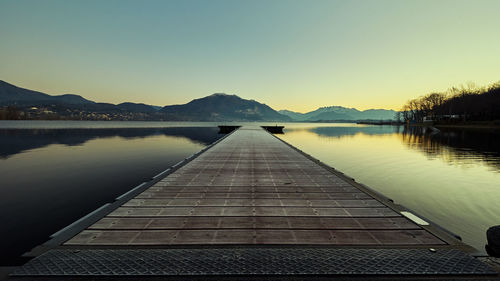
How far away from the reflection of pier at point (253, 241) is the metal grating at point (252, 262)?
0.06 ft

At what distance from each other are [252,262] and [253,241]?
0.77 meters

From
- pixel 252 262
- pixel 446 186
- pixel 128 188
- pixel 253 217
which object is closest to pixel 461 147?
pixel 446 186

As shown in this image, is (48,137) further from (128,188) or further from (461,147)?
(461,147)

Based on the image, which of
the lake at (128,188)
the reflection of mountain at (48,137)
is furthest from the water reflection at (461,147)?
the reflection of mountain at (48,137)

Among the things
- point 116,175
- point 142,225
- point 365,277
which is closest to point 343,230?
point 365,277

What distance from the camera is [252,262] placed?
13.4 feet

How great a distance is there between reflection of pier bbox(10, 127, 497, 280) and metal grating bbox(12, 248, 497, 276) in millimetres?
18

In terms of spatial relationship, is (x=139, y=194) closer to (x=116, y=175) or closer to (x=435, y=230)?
(x=435, y=230)

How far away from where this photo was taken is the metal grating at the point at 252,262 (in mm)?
3822

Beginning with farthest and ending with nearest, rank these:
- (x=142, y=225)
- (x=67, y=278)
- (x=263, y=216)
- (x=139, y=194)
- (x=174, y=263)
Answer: (x=139, y=194) < (x=263, y=216) < (x=142, y=225) < (x=174, y=263) < (x=67, y=278)

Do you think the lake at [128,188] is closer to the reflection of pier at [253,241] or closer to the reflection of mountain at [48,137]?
the reflection of pier at [253,241]

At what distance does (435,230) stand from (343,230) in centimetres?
217

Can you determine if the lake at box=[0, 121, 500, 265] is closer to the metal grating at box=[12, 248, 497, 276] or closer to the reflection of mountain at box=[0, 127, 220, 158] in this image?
the metal grating at box=[12, 248, 497, 276]

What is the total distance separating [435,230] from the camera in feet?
17.3
